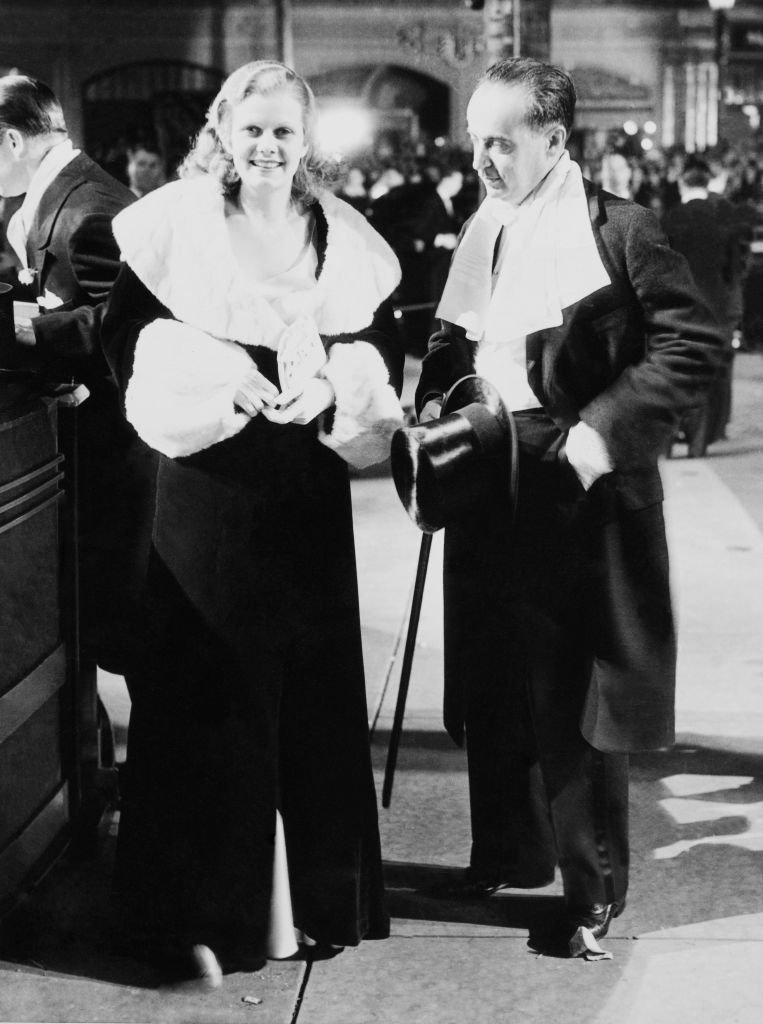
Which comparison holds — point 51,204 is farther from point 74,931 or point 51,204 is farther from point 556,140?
point 74,931

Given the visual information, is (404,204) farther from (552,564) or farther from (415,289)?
(552,564)

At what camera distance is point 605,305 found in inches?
118

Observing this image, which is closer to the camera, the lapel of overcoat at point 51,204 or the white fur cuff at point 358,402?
the white fur cuff at point 358,402

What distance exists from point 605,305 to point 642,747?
95 cm

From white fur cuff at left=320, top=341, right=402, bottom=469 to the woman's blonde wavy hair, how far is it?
343mm

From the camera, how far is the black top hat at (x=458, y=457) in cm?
298

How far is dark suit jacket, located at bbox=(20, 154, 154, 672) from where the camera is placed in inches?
143

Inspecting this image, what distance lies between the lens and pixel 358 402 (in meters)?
2.98

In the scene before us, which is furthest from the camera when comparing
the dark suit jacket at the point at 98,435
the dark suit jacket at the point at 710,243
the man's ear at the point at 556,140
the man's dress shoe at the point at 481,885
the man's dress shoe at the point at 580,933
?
the dark suit jacket at the point at 710,243

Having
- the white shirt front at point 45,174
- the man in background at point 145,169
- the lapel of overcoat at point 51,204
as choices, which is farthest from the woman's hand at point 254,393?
the man in background at point 145,169

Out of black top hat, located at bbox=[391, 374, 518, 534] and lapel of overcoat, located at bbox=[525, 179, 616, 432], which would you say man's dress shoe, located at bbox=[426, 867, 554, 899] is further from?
lapel of overcoat, located at bbox=[525, 179, 616, 432]

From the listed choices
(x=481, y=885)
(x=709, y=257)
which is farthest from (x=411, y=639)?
(x=709, y=257)

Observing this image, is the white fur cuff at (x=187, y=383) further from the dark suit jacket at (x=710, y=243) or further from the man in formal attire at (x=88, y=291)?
the dark suit jacket at (x=710, y=243)

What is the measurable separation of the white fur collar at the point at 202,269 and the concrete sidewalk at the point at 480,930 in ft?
4.55
